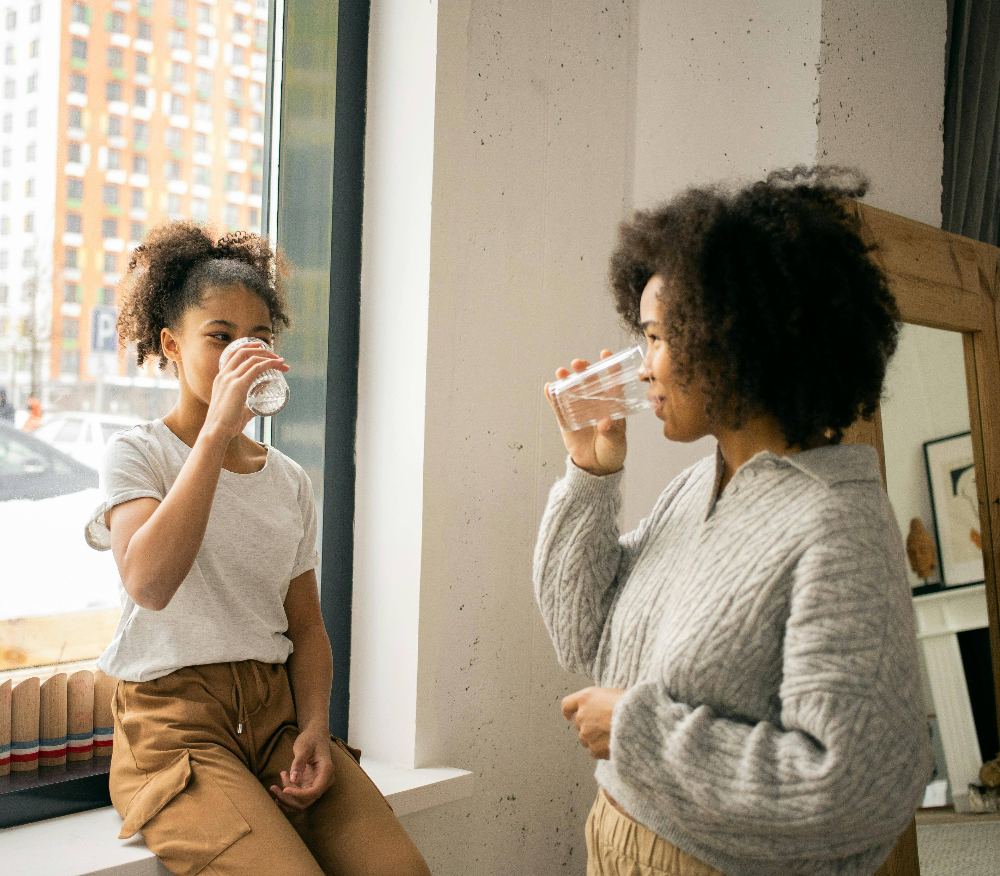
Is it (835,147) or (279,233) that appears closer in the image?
(279,233)

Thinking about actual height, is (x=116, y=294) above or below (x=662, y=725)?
above

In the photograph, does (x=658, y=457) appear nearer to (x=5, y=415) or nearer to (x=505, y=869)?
(x=505, y=869)

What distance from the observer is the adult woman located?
2.90 ft

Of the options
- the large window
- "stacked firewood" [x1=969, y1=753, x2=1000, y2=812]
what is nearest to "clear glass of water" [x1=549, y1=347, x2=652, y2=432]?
the large window

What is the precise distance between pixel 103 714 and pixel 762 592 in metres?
1.22

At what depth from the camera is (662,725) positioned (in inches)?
37.6

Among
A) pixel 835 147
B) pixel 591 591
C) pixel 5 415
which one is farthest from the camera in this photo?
pixel 835 147

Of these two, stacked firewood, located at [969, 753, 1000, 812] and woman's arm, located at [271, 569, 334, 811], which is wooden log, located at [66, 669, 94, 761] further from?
stacked firewood, located at [969, 753, 1000, 812]

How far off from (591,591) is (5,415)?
1045 mm

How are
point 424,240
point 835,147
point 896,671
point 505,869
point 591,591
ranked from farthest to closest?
point 835,147, point 505,869, point 424,240, point 591,591, point 896,671

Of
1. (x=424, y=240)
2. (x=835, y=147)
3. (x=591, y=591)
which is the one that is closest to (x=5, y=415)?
(x=424, y=240)

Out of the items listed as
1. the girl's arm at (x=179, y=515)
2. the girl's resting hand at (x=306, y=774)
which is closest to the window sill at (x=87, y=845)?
the girl's resting hand at (x=306, y=774)

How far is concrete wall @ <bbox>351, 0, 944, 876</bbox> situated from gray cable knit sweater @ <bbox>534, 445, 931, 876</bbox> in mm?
757

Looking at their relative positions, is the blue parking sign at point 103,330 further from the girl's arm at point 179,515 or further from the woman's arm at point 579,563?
the woman's arm at point 579,563
